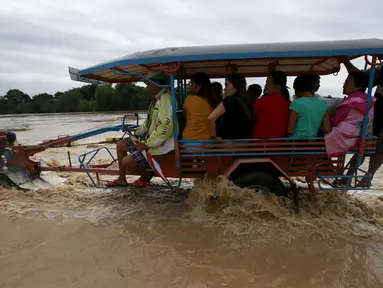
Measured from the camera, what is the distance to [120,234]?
349 centimetres

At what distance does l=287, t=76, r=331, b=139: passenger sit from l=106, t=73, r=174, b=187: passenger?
1409 mm

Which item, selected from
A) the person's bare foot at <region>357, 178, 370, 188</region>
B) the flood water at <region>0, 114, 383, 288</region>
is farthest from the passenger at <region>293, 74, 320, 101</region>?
the flood water at <region>0, 114, 383, 288</region>

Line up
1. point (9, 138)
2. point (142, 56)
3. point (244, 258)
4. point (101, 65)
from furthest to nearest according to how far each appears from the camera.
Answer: point (9, 138) → point (101, 65) → point (142, 56) → point (244, 258)

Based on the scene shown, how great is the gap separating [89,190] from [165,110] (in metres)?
2.39

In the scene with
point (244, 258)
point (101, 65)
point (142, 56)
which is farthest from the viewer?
point (101, 65)

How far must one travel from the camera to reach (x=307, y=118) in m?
3.44

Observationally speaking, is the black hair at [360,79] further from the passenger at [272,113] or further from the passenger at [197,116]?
the passenger at [197,116]

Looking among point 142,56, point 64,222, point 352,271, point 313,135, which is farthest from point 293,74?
point 64,222

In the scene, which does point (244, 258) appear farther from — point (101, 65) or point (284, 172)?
point (101, 65)

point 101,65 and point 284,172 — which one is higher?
point 101,65

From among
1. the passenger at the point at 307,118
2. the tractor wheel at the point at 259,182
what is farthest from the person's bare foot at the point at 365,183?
the tractor wheel at the point at 259,182

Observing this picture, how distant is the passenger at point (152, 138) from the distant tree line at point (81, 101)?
43190mm

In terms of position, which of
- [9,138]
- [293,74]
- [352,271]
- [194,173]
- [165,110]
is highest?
[293,74]

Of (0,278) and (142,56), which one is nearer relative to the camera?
(0,278)
